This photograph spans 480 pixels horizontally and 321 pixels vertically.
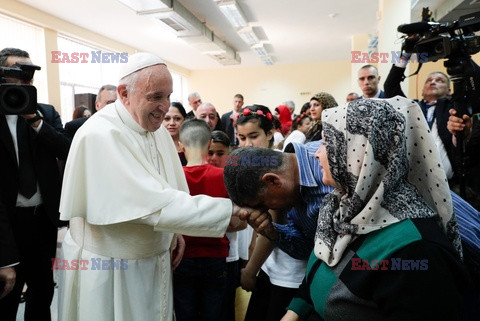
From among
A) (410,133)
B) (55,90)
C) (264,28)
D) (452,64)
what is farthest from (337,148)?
(264,28)

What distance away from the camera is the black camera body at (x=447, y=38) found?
1905 mm

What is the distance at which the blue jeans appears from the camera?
5.79ft

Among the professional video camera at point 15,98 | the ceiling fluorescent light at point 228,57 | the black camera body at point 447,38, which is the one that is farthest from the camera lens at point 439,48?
the ceiling fluorescent light at point 228,57

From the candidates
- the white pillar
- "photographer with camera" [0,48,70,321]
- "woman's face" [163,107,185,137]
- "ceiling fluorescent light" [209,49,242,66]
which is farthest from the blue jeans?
"ceiling fluorescent light" [209,49,242,66]

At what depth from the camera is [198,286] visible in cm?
182

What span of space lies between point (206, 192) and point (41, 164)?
1.03 meters

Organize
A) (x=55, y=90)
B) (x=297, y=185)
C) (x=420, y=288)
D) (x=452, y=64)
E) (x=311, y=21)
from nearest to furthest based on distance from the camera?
(x=420, y=288), (x=297, y=185), (x=452, y=64), (x=55, y=90), (x=311, y=21)

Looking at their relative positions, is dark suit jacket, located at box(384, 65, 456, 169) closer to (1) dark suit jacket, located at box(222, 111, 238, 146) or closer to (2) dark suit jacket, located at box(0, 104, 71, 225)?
(2) dark suit jacket, located at box(0, 104, 71, 225)

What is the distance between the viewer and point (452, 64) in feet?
6.64

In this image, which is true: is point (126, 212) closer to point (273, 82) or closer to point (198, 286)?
point (198, 286)

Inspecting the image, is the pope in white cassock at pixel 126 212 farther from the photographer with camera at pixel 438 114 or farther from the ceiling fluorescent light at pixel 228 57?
the ceiling fluorescent light at pixel 228 57

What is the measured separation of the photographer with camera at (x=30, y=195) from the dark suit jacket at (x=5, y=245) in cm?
36

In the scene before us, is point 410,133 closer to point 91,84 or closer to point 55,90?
point 55,90

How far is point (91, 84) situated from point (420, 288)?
25.9 feet
